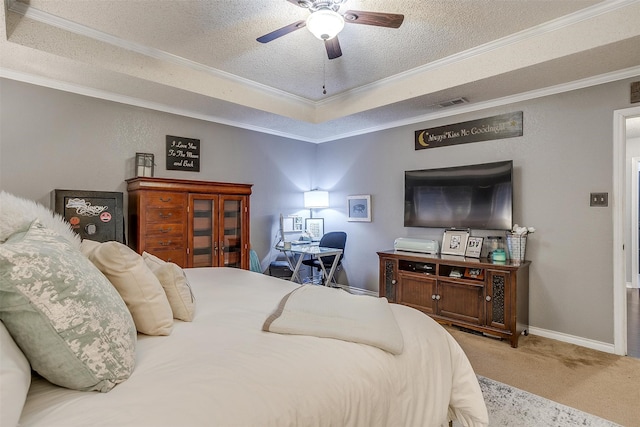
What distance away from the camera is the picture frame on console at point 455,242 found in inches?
140

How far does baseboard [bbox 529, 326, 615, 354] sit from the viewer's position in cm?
283

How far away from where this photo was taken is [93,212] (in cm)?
313

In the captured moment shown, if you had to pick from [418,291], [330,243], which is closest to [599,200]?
[418,291]

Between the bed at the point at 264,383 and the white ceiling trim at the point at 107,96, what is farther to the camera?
the white ceiling trim at the point at 107,96

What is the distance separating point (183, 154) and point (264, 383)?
140 inches

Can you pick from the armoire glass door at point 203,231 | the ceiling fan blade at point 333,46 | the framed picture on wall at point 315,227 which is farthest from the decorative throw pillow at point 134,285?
the framed picture on wall at point 315,227

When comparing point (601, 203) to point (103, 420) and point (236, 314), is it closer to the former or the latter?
point (236, 314)

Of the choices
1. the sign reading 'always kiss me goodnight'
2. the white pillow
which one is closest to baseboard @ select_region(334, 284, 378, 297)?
the sign reading 'always kiss me goodnight'

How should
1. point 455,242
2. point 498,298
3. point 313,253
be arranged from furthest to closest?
1. point 313,253
2. point 455,242
3. point 498,298

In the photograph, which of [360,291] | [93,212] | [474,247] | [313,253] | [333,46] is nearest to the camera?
[333,46]

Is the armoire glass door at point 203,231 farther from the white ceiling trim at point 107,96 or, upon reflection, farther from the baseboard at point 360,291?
the baseboard at point 360,291

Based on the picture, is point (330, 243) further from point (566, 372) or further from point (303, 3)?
point (303, 3)

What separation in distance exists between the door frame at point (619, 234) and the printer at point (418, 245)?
1.55m

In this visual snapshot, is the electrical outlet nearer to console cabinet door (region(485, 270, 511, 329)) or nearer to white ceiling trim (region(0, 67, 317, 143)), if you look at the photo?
console cabinet door (region(485, 270, 511, 329))
